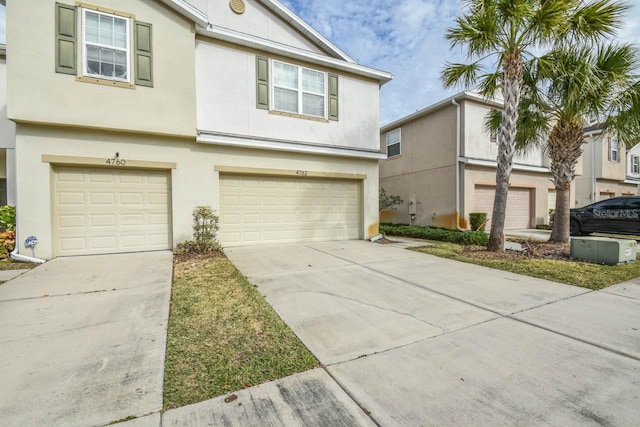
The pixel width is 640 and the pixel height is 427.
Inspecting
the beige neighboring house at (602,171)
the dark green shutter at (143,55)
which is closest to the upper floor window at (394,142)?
the beige neighboring house at (602,171)

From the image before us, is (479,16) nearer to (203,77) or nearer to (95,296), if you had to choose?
(203,77)

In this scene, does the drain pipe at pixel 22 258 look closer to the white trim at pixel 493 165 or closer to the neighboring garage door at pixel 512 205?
the white trim at pixel 493 165

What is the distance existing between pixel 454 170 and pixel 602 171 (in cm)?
1272

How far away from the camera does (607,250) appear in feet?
21.2

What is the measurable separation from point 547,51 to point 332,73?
5.95m

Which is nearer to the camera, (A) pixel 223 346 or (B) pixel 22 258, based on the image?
(A) pixel 223 346

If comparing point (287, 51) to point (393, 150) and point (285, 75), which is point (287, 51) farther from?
point (393, 150)

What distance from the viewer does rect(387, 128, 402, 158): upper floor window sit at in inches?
607

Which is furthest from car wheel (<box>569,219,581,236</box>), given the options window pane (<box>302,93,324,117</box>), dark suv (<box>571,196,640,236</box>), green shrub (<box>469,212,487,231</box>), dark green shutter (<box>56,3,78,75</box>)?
dark green shutter (<box>56,3,78,75</box>)

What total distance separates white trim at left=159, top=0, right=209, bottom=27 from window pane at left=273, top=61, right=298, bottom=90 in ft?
7.22

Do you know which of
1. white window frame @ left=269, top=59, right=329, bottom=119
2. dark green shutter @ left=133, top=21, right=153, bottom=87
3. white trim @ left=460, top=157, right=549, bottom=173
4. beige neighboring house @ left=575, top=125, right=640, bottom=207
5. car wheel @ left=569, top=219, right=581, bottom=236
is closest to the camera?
dark green shutter @ left=133, top=21, right=153, bottom=87

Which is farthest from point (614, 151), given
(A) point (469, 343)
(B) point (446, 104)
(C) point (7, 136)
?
(C) point (7, 136)

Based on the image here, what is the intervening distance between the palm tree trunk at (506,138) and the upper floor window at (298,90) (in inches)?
204

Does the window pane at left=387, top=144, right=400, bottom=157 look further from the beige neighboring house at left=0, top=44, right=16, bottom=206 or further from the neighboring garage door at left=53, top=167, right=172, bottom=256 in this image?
the beige neighboring house at left=0, top=44, right=16, bottom=206
